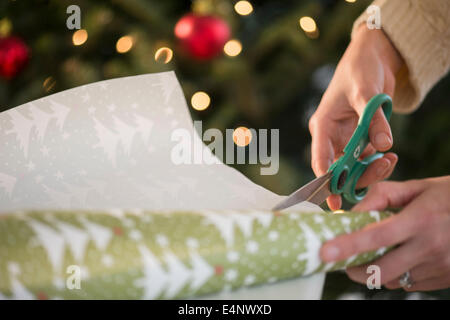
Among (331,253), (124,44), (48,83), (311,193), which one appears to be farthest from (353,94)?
(48,83)

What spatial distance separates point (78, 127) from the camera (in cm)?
39

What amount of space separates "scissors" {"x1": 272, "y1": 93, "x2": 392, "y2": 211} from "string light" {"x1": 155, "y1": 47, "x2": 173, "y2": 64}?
48 cm

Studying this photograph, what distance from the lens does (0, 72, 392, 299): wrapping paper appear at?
0.21 metres

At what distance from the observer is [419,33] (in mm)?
562

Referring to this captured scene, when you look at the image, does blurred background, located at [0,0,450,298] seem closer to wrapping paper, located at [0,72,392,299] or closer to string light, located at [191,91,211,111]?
string light, located at [191,91,211,111]

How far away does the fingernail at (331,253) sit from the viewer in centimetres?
27

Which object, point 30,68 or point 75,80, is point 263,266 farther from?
point 30,68

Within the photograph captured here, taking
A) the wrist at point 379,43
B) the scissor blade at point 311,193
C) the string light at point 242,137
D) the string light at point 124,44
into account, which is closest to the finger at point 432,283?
the scissor blade at point 311,193

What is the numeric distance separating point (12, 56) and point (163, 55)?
0.98 ft

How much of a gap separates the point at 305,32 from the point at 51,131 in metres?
0.63

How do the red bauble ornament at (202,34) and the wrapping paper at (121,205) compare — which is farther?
the red bauble ornament at (202,34)

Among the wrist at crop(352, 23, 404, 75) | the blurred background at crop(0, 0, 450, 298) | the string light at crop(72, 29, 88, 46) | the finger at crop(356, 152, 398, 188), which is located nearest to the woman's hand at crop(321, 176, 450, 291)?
the finger at crop(356, 152, 398, 188)

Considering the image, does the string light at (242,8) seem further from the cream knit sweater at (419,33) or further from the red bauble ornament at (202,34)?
the cream knit sweater at (419,33)

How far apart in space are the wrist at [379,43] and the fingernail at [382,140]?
0.17m
